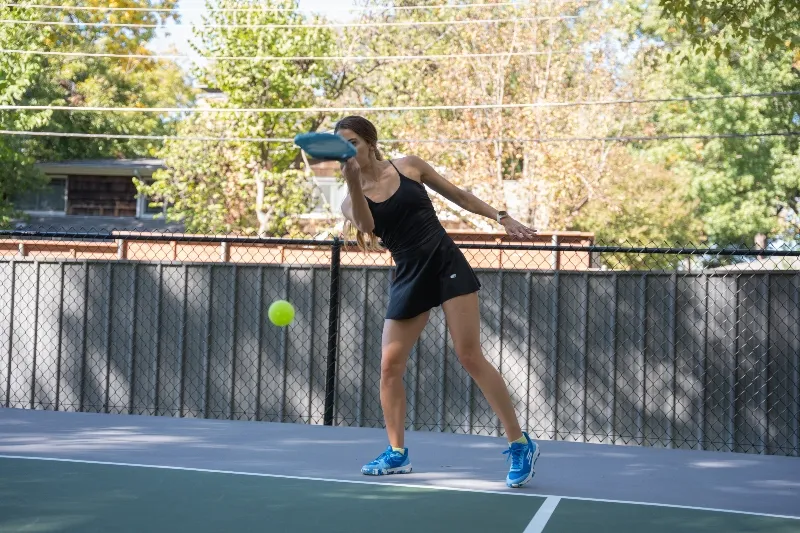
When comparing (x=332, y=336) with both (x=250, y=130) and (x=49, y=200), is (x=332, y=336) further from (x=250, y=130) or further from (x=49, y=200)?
(x=49, y=200)

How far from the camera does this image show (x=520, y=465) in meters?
4.73

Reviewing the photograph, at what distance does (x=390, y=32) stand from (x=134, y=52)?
13139 millimetres

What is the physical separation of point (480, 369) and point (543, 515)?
0.83 meters

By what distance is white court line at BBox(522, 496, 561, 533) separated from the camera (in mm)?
3870

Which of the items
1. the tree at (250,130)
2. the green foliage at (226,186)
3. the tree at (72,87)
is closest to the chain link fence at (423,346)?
the tree at (72,87)

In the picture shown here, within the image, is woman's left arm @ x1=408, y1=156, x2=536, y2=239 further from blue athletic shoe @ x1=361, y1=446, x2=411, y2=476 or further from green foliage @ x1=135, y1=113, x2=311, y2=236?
green foliage @ x1=135, y1=113, x2=311, y2=236

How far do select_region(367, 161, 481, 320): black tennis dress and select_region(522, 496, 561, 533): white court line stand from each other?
1.04 m

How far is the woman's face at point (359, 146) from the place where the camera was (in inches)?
179

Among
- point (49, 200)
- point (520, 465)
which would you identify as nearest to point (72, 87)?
point (49, 200)

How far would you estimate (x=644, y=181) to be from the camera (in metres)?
28.2

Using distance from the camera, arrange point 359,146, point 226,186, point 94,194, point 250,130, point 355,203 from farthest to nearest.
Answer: point 94,194 < point 226,186 < point 250,130 < point 359,146 < point 355,203

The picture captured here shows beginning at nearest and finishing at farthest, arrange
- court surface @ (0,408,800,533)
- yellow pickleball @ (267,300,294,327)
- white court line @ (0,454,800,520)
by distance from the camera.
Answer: court surface @ (0,408,800,533), white court line @ (0,454,800,520), yellow pickleball @ (267,300,294,327)

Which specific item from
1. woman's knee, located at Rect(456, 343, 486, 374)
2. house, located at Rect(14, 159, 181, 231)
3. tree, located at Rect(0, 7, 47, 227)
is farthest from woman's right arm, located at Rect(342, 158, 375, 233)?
house, located at Rect(14, 159, 181, 231)

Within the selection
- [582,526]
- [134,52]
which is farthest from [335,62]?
[582,526]
